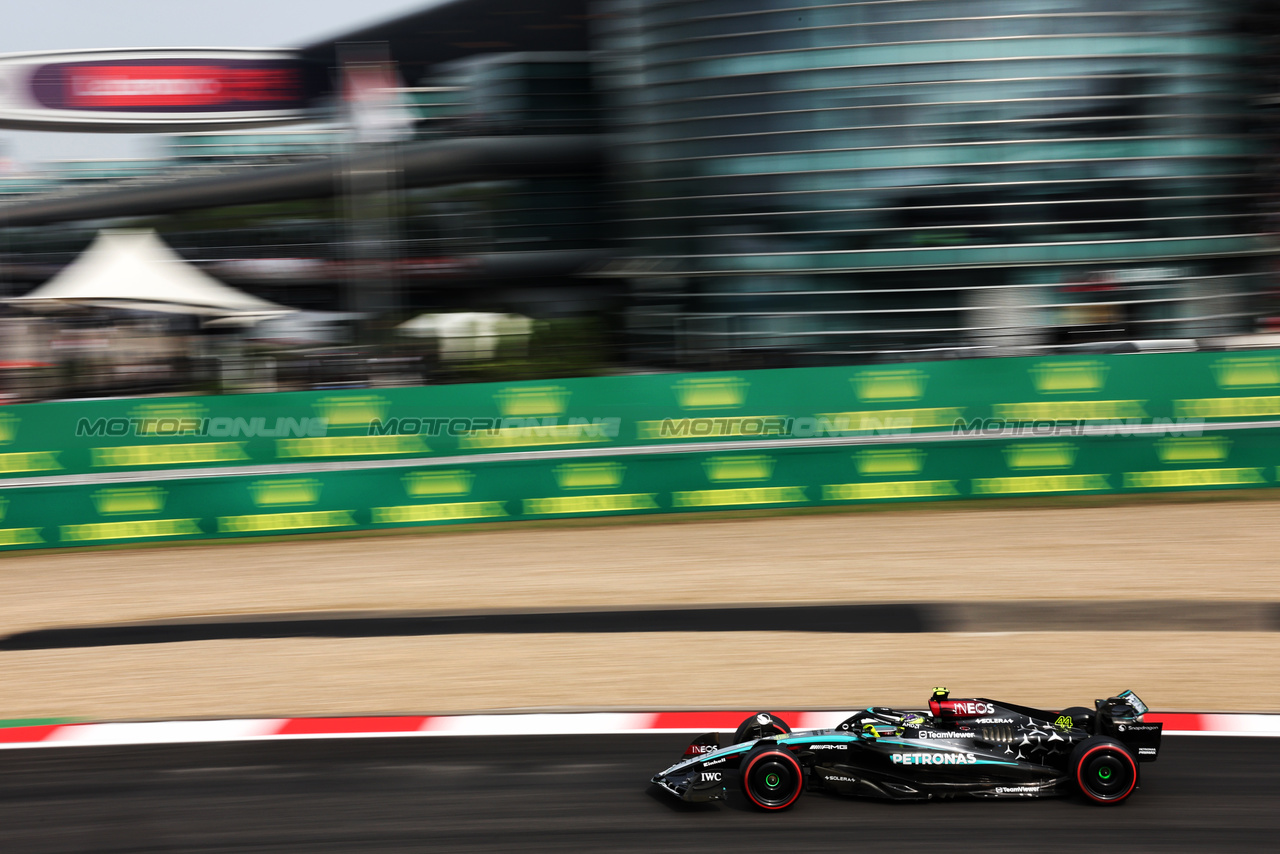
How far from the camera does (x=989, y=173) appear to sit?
21641 millimetres

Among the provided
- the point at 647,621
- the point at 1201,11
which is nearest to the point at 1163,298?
the point at 1201,11

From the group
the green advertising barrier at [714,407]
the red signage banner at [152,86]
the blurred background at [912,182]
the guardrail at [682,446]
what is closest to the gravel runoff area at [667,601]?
the guardrail at [682,446]

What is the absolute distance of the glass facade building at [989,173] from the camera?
2155 cm

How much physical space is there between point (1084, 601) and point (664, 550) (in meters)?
3.62

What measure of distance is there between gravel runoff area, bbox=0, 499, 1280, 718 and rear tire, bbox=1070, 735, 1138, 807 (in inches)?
58.2

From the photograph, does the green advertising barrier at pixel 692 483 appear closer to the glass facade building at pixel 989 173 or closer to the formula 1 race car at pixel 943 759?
the formula 1 race car at pixel 943 759

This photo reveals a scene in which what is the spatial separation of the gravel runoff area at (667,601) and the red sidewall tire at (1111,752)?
57.9 inches

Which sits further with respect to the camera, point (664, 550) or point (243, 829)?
point (664, 550)

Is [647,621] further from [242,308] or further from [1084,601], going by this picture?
[242,308]

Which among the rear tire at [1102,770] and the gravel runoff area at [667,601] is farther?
the gravel runoff area at [667,601]

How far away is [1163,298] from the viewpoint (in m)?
21.7

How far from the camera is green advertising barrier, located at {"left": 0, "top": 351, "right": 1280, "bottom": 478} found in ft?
36.5

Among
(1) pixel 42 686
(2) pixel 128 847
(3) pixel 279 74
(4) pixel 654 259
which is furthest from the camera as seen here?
(3) pixel 279 74

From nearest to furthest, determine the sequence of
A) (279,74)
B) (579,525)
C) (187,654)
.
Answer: (187,654)
(579,525)
(279,74)
